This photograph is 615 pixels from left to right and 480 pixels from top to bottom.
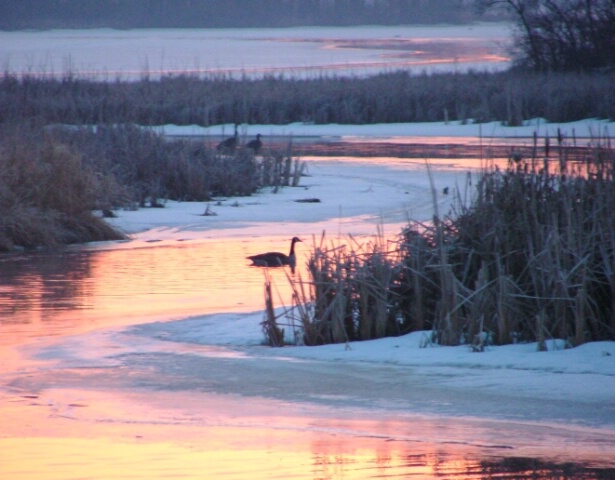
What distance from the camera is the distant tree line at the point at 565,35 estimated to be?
42031mm

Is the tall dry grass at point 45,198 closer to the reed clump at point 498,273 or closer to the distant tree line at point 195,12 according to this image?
the reed clump at point 498,273

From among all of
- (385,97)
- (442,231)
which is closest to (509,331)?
(442,231)

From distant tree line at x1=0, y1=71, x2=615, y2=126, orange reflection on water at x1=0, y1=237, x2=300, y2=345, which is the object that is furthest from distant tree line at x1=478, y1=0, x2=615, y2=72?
orange reflection on water at x1=0, y1=237, x2=300, y2=345

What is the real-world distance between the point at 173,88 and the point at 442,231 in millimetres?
35766

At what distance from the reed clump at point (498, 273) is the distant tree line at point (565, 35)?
1339 inches

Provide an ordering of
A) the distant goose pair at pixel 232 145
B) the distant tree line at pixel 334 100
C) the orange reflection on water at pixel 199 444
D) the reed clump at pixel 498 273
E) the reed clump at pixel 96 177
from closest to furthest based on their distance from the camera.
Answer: the orange reflection on water at pixel 199 444, the reed clump at pixel 498 273, the reed clump at pixel 96 177, the distant goose pair at pixel 232 145, the distant tree line at pixel 334 100

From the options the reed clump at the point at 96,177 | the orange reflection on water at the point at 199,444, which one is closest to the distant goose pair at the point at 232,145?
the reed clump at the point at 96,177

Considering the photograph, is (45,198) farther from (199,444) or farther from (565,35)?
(565,35)

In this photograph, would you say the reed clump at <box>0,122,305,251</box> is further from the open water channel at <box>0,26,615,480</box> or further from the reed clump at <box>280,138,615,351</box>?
the reed clump at <box>280,138,615,351</box>

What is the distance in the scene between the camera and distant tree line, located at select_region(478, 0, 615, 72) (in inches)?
1655

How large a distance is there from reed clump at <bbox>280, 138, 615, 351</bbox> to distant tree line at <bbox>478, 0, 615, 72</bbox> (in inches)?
1339

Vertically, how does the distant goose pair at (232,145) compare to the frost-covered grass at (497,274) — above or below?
above

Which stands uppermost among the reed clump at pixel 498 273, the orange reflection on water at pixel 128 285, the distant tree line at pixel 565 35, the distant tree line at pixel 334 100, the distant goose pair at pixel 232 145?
the distant tree line at pixel 565 35

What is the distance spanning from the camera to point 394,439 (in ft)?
18.6
